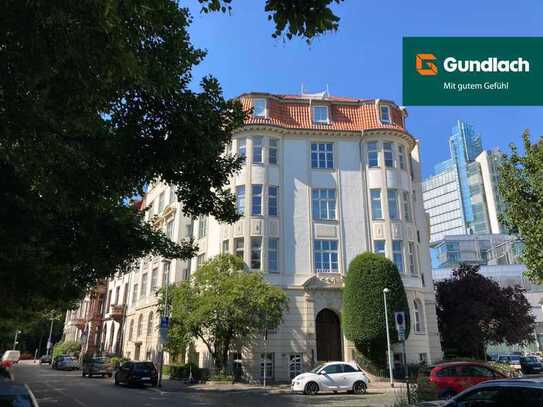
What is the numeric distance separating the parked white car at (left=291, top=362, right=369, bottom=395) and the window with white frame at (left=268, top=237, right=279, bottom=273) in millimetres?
9429

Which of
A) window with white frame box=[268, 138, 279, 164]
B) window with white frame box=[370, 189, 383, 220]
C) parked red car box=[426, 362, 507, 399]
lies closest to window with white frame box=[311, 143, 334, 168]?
window with white frame box=[268, 138, 279, 164]

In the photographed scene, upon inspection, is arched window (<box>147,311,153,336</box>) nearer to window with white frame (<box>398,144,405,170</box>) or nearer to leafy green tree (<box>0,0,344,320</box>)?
window with white frame (<box>398,144,405,170</box>)

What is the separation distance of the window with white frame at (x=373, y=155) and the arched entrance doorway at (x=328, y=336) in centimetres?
1068

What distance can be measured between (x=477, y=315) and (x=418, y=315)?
507 cm

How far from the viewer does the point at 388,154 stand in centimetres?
3344

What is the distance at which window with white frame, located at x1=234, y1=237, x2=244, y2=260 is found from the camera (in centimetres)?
3066

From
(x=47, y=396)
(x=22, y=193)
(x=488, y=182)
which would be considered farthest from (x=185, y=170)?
(x=488, y=182)

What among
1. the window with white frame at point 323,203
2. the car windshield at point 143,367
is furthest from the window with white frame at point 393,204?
the car windshield at point 143,367

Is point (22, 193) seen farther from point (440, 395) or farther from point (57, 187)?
point (440, 395)

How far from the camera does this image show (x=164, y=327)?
80.6ft

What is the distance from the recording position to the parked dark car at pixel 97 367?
114ft

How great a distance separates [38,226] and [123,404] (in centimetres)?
902

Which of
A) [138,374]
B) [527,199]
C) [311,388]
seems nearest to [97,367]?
[138,374]

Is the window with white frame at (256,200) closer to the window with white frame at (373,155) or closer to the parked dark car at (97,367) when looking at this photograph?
the window with white frame at (373,155)
